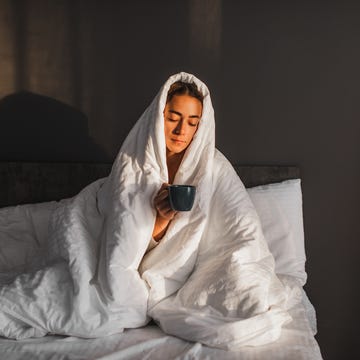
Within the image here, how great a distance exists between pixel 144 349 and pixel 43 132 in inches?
47.6

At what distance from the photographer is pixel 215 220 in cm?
153

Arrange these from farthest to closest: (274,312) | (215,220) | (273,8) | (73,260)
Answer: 1. (273,8)
2. (215,220)
3. (73,260)
4. (274,312)

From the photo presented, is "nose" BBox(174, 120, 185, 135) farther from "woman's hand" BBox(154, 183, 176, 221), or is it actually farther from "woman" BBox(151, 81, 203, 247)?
"woman's hand" BBox(154, 183, 176, 221)

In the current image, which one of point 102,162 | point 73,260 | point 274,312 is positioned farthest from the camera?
point 102,162

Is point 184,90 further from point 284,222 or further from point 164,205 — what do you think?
point 284,222

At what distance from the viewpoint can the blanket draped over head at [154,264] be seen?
4.23 ft

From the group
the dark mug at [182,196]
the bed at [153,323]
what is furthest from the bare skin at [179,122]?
the bed at [153,323]

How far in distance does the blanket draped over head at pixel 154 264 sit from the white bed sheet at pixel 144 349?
0.02 metres

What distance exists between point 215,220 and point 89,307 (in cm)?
46

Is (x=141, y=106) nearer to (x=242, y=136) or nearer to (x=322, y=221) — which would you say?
(x=242, y=136)

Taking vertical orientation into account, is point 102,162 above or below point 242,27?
below

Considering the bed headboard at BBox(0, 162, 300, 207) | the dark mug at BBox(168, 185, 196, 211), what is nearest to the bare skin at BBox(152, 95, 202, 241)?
the dark mug at BBox(168, 185, 196, 211)

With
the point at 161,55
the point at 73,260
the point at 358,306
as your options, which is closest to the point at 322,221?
the point at 358,306

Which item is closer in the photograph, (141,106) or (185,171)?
(185,171)
